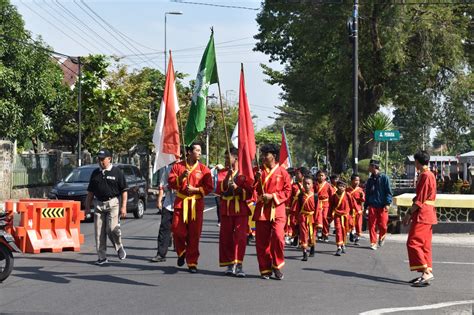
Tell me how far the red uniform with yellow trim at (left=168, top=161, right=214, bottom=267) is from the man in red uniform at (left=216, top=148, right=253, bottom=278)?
304 millimetres

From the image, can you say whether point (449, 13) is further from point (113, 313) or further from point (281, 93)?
point (113, 313)

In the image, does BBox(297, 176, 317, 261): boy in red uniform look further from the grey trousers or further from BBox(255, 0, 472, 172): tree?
BBox(255, 0, 472, 172): tree

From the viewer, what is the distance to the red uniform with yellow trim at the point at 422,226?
10500 millimetres

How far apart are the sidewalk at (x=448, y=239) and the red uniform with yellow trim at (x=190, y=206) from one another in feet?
24.8

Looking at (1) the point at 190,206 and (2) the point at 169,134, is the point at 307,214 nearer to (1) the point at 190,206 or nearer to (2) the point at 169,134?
(1) the point at 190,206

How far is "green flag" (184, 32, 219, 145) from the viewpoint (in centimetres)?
1119

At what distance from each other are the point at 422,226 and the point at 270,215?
2.07 m

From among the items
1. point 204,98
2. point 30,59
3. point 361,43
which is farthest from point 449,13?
point 204,98

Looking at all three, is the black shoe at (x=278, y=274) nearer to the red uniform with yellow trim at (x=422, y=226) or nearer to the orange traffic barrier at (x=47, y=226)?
the red uniform with yellow trim at (x=422, y=226)

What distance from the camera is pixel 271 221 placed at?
1071cm

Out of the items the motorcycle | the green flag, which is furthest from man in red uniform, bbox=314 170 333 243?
the motorcycle

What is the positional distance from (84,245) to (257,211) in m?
5.80

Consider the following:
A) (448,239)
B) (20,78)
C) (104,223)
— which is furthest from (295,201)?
(20,78)

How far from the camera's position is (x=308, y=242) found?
1367 centimetres
